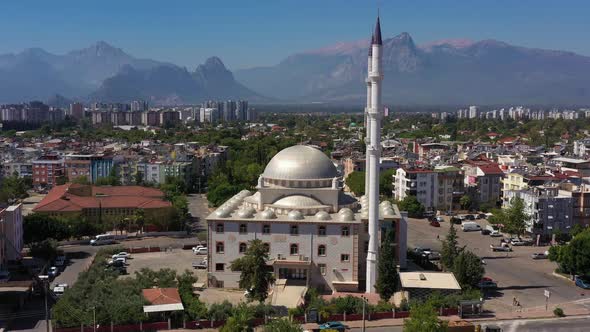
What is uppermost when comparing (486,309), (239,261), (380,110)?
(380,110)

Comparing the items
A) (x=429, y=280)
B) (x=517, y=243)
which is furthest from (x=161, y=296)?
(x=517, y=243)

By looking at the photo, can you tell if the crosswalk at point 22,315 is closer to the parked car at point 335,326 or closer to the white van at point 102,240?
the parked car at point 335,326

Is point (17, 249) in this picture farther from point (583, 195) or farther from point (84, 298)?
point (583, 195)

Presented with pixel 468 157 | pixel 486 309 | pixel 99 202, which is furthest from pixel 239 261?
pixel 468 157

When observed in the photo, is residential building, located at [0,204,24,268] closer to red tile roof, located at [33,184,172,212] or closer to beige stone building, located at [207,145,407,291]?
red tile roof, located at [33,184,172,212]

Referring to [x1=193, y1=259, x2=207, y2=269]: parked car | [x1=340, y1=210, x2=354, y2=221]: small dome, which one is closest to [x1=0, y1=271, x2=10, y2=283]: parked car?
[x1=193, y1=259, x2=207, y2=269]: parked car

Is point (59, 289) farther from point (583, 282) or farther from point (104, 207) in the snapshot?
point (583, 282)

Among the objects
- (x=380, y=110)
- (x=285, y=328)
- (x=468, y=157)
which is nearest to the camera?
(x=285, y=328)
